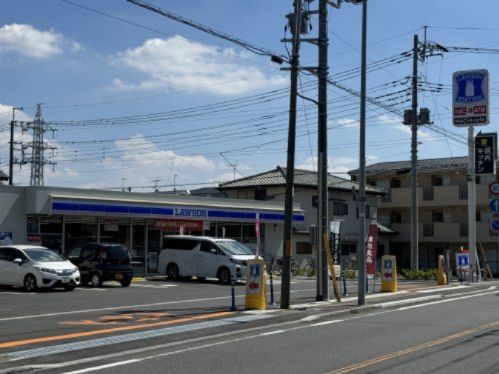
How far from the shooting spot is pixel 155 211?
108 ft

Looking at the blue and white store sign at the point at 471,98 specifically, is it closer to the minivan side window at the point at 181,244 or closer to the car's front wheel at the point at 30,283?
the minivan side window at the point at 181,244

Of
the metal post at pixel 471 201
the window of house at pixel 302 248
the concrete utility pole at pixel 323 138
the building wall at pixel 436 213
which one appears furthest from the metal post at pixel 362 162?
the building wall at pixel 436 213

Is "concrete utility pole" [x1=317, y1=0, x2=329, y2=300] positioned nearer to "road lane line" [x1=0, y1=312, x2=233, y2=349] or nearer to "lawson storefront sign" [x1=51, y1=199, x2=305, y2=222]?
"road lane line" [x1=0, y1=312, x2=233, y2=349]

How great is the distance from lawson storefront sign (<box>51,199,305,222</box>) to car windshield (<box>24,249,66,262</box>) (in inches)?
215

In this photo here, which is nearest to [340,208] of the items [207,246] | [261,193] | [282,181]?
[282,181]

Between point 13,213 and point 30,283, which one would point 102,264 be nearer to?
point 30,283

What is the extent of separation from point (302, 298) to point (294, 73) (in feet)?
24.9

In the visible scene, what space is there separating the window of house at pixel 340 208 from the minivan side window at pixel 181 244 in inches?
872

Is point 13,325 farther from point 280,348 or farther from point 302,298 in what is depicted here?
point 302,298

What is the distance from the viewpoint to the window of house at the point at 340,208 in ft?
166

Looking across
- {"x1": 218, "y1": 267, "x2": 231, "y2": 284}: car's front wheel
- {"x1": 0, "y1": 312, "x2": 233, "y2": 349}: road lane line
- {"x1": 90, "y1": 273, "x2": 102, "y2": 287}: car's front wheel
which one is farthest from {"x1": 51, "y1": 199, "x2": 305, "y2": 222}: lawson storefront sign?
{"x1": 0, "y1": 312, "x2": 233, "y2": 349}: road lane line

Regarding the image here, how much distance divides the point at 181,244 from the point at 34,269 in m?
8.45

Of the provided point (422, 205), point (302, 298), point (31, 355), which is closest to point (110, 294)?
point (302, 298)

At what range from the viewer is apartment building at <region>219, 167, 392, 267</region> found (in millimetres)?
A: 46781
